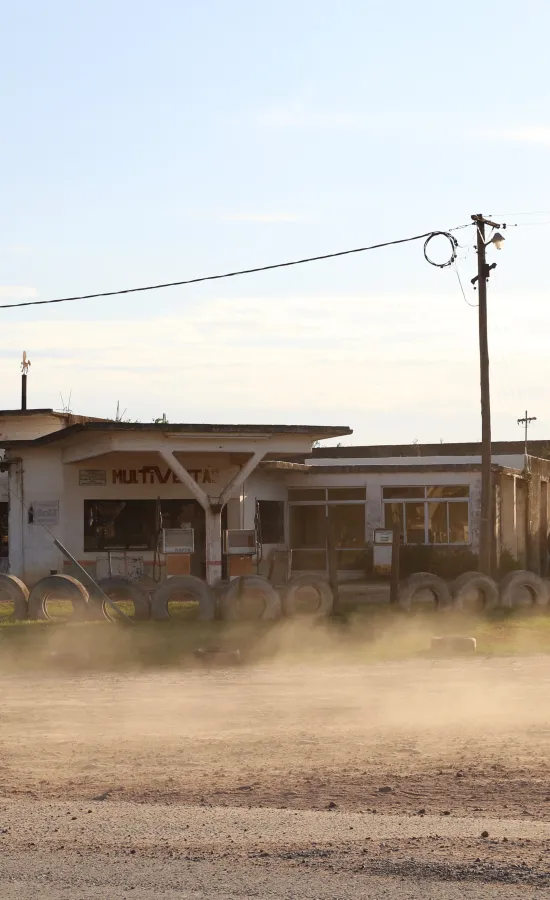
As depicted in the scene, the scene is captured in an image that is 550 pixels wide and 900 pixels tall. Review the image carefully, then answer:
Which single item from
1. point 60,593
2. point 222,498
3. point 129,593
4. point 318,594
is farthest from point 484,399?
point 60,593

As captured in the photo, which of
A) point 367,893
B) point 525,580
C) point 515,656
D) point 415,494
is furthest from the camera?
point 415,494

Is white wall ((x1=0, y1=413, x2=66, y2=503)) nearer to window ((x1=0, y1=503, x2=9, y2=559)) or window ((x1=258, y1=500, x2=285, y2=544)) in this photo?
window ((x1=0, y1=503, x2=9, y2=559))

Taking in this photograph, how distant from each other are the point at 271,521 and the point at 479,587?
39.4ft

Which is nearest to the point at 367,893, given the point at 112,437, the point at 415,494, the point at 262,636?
the point at 262,636

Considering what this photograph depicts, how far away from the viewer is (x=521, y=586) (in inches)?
1006

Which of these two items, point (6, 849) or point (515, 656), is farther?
point (515, 656)

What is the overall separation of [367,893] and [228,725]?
603 cm

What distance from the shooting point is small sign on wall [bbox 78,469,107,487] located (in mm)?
32375

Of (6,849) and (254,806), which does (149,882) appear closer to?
(6,849)

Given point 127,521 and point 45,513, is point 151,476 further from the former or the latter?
point 45,513

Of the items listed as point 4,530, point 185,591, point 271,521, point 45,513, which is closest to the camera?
point 185,591

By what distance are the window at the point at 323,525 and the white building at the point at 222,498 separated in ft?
0.15

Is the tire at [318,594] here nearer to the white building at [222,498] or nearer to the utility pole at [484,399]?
the white building at [222,498]

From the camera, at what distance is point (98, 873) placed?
7.01 meters
